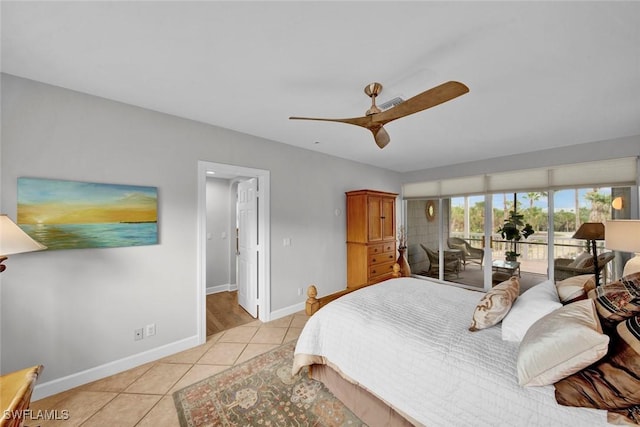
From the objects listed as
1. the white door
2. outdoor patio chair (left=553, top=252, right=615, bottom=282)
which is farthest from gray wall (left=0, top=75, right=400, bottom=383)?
outdoor patio chair (left=553, top=252, right=615, bottom=282)

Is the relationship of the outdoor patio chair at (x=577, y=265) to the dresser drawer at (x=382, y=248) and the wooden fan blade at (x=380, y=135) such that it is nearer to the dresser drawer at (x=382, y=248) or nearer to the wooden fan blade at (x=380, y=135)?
the dresser drawer at (x=382, y=248)

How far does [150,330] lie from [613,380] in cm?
327

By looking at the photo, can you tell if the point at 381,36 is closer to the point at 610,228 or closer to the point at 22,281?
the point at 610,228

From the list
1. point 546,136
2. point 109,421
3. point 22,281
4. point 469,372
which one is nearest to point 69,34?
point 22,281

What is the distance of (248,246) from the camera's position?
3.47 meters

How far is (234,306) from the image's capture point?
3809 millimetres

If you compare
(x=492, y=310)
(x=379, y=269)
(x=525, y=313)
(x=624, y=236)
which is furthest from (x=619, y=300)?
(x=379, y=269)

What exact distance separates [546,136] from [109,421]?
5.42m

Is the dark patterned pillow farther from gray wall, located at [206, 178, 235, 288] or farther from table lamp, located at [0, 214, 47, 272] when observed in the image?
gray wall, located at [206, 178, 235, 288]

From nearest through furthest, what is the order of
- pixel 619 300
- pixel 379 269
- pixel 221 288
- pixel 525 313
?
pixel 619 300 < pixel 525 313 < pixel 379 269 < pixel 221 288

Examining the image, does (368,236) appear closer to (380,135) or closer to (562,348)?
(380,135)

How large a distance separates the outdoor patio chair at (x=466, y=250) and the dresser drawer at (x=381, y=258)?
1.43 m

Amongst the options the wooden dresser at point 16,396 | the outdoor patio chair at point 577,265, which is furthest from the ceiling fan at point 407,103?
the outdoor patio chair at point 577,265

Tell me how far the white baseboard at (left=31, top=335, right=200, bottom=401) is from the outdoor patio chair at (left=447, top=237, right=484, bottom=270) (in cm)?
490
